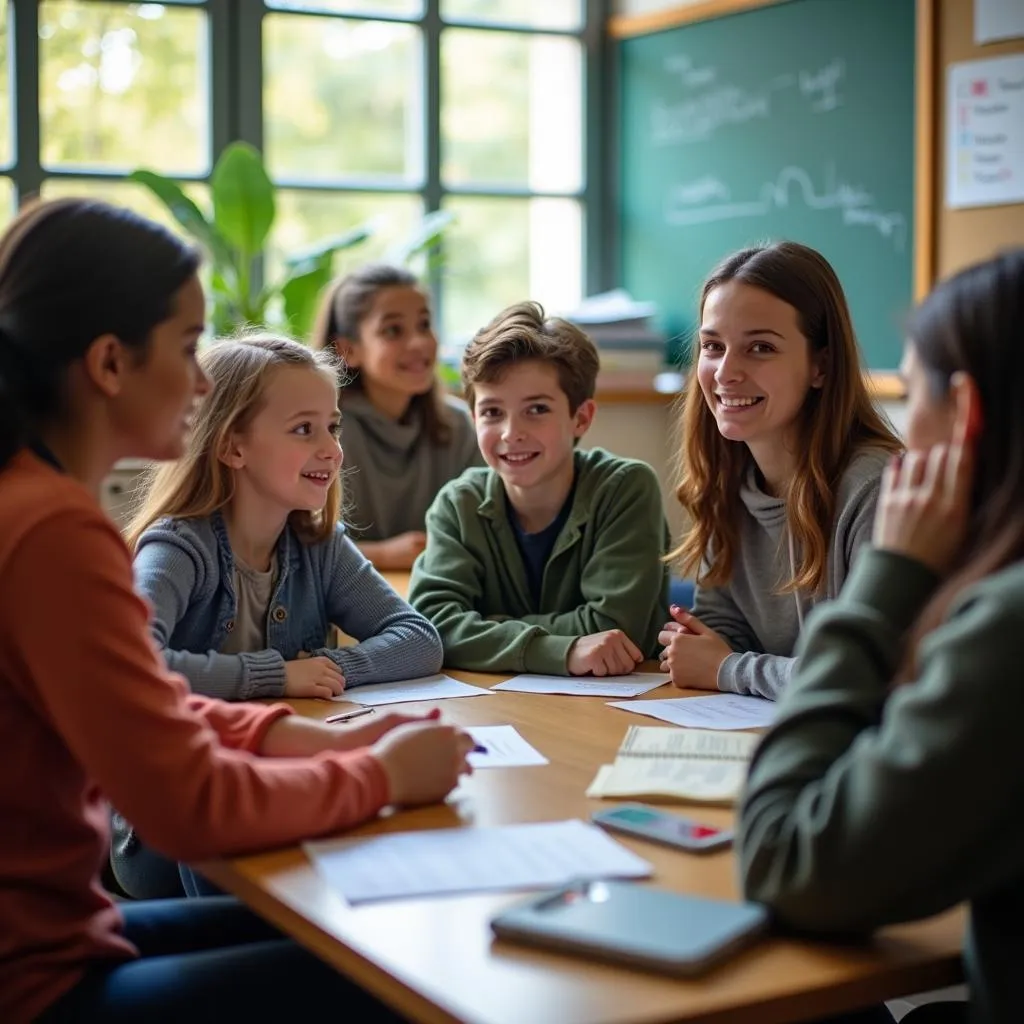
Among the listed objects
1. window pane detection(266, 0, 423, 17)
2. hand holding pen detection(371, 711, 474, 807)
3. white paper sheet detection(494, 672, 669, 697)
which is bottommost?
white paper sheet detection(494, 672, 669, 697)

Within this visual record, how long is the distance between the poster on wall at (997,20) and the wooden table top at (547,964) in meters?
3.04

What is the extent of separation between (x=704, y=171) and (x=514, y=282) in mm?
751

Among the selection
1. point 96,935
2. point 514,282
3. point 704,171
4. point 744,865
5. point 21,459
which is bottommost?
point 96,935

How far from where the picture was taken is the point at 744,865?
121cm

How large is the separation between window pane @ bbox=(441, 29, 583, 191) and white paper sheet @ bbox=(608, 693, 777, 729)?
3.28 m

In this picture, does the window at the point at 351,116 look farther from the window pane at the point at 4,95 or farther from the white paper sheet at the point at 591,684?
the white paper sheet at the point at 591,684

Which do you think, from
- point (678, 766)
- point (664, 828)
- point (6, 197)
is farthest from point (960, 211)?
point (664, 828)

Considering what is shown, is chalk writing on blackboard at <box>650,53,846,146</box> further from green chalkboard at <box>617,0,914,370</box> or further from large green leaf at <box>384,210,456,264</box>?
large green leaf at <box>384,210,456,264</box>

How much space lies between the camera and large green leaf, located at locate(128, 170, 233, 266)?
14.0ft

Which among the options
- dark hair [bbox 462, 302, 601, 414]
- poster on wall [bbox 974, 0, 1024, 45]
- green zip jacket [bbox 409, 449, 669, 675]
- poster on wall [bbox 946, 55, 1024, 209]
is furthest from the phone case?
poster on wall [bbox 974, 0, 1024, 45]

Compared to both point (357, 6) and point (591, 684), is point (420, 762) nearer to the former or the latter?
point (591, 684)

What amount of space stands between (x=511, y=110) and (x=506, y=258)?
50 cm

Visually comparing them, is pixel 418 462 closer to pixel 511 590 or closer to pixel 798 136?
pixel 511 590

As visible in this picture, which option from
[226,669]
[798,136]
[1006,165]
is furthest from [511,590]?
→ [798,136]
